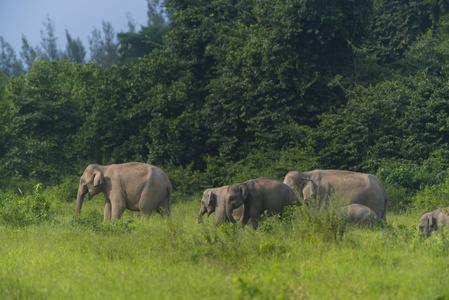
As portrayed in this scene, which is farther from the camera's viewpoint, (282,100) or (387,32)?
(387,32)

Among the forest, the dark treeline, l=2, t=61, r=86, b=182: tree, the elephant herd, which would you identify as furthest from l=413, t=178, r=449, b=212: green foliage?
l=2, t=61, r=86, b=182: tree

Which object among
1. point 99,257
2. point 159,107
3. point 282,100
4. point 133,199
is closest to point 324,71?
point 282,100

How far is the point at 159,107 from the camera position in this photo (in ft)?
73.0

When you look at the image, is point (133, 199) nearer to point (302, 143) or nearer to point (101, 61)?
point (302, 143)

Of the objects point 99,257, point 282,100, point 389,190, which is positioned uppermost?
point 282,100

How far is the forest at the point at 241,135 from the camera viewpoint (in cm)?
795

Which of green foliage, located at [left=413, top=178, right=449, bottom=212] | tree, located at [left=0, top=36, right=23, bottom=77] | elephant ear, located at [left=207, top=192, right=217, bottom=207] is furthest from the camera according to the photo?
tree, located at [left=0, top=36, right=23, bottom=77]

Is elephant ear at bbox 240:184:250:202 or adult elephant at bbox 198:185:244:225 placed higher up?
elephant ear at bbox 240:184:250:202

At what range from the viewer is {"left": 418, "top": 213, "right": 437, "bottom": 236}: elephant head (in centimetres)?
1073

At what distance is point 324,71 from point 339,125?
336cm

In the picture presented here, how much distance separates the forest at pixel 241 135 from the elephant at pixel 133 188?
429mm

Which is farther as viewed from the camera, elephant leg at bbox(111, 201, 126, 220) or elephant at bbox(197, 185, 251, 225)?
elephant leg at bbox(111, 201, 126, 220)

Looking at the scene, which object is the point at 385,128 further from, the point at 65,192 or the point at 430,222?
the point at 65,192

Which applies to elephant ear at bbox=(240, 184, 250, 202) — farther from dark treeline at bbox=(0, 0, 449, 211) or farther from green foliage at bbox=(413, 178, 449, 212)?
dark treeline at bbox=(0, 0, 449, 211)
